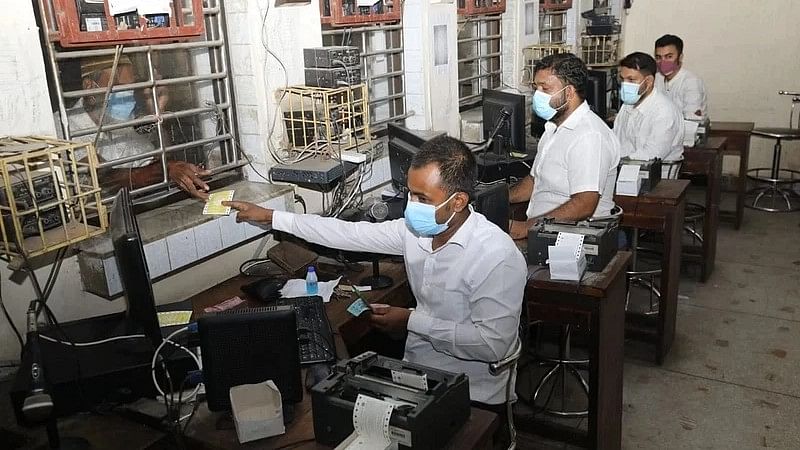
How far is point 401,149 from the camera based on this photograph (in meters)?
3.06

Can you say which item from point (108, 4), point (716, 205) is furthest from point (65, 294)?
point (716, 205)

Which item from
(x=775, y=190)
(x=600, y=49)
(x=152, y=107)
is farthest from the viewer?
(x=600, y=49)

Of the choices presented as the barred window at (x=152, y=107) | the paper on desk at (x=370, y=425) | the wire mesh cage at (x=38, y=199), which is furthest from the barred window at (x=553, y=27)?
the paper on desk at (x=370, y=425)

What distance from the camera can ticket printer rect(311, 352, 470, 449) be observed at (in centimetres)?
139

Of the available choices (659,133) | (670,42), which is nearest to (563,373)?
(659,133)

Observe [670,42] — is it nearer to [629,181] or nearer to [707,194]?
[707,194]

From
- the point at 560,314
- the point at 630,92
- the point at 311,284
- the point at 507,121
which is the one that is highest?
the point at 630,92

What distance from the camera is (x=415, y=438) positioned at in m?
1.37

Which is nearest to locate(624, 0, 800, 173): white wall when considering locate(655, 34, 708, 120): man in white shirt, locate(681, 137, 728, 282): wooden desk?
locate(655, 34, 708, 120): man in white shirt

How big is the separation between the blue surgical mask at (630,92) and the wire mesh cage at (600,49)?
90.4 inches

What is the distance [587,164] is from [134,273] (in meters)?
1.95

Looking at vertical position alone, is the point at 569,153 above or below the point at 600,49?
below

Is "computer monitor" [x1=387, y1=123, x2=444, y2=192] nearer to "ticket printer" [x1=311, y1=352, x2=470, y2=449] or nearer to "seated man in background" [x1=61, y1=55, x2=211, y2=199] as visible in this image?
"seated man in background" [x1=61, y1=55, x2=211, y2=199]

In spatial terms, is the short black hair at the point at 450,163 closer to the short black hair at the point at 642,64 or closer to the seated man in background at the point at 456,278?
the seated man in background at the point at 456,278
